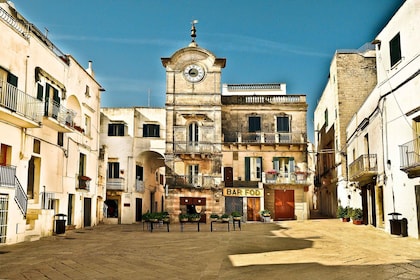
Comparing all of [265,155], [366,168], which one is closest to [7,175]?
[366,168]

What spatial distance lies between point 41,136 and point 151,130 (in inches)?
636

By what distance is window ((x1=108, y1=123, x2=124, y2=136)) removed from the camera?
119 ft

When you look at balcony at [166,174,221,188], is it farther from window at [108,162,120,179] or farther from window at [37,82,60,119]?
window at [37,82,60,119]

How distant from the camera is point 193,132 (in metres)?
34.6

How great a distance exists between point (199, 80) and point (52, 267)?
2559 centimetres

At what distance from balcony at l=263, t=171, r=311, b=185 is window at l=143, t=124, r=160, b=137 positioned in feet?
32.6

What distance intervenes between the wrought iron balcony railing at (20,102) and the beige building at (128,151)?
15.3m

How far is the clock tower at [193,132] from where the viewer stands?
110 ft

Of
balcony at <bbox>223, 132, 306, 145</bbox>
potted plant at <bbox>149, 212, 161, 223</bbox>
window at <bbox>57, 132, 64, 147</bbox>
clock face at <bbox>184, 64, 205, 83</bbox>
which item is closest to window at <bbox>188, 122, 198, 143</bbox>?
balcony at <bbox>223, 132, 306, 145</bbox>

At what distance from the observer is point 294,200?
1357 inches

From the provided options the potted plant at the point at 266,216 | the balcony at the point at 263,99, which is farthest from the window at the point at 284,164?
the balcony at the point at 263,99

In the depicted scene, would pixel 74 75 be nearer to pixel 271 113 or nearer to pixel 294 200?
pixel 271 113

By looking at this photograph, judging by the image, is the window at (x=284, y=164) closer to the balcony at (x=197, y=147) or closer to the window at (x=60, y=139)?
the balcony at (x=197, y=147)

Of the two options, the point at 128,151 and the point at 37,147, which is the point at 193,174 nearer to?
the point at 128,151
